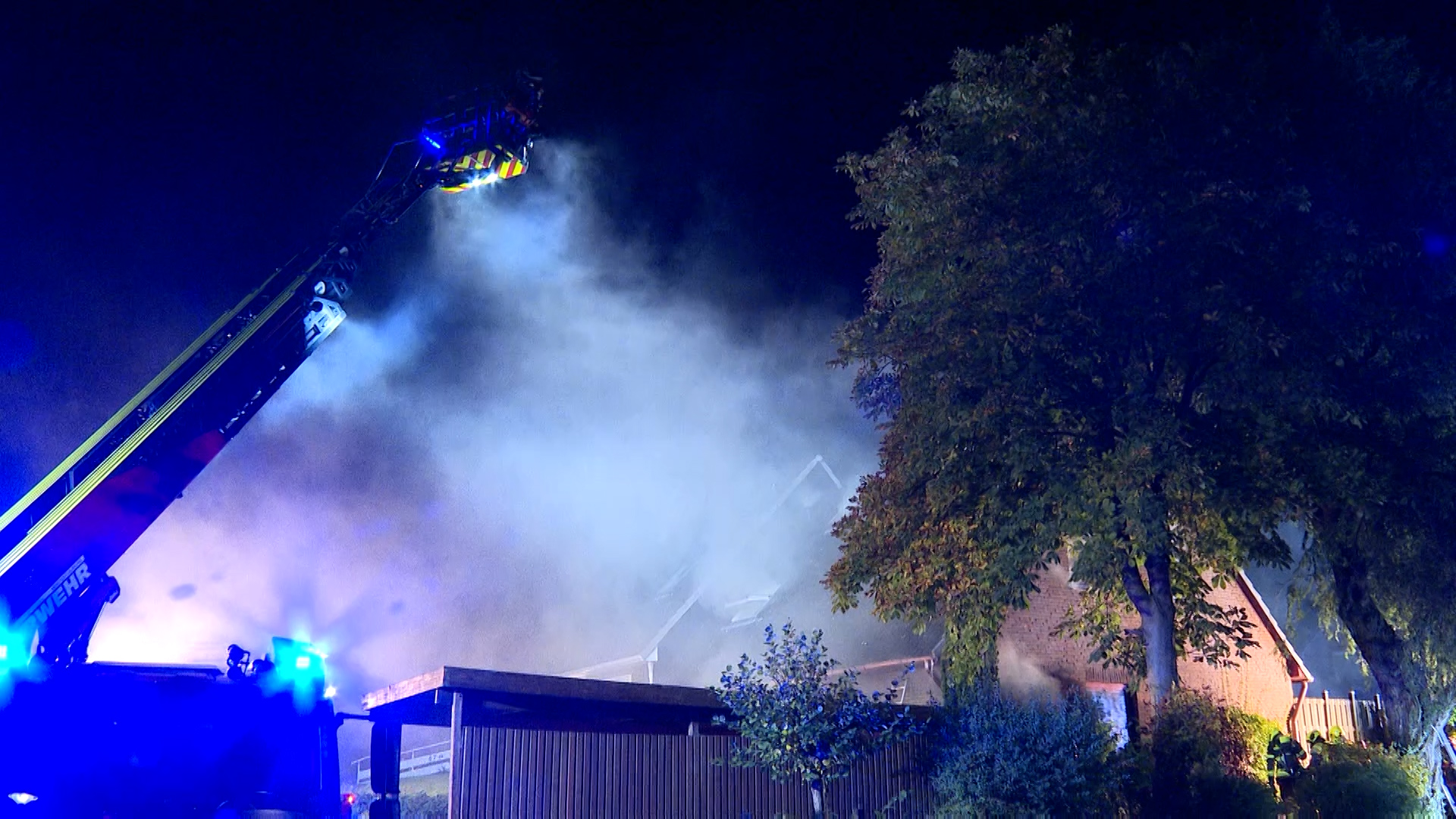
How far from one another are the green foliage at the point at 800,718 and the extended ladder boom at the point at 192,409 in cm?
606

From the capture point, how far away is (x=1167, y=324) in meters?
14.1

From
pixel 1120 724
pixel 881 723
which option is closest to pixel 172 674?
pixel 881 723

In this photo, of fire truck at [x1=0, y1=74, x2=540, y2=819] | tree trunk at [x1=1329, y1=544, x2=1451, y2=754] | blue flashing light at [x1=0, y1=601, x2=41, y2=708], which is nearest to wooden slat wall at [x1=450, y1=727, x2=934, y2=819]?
fire truck at [x1=0, y1=74, x2=540, y2=819]

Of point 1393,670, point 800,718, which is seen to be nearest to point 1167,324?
point 800,718

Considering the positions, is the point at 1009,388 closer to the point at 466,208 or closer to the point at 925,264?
the point at 925,264

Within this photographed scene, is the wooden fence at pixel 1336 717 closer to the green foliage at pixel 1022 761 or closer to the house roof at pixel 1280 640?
the house roof at pixel 1280 640

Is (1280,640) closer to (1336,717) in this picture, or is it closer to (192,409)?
(1336,717)

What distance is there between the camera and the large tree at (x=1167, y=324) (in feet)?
44.5

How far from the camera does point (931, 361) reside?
48.8ft

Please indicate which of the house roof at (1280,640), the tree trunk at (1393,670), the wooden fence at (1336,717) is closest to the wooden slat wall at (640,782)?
the tree trunk at (1393,670)

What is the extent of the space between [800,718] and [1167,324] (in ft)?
24.5

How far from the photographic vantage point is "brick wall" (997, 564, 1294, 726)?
71.8ft

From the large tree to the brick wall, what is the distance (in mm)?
5615

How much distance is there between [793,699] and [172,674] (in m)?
6.54
